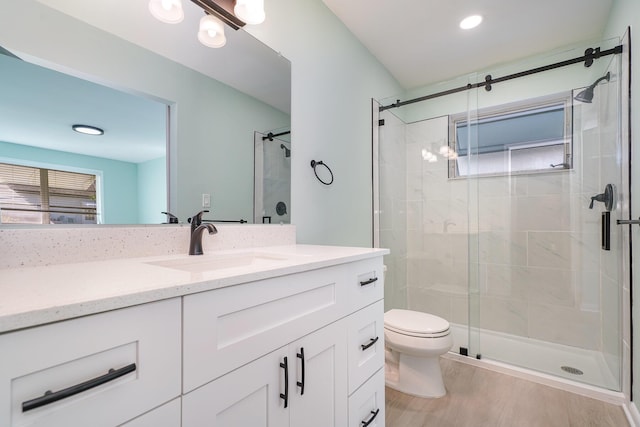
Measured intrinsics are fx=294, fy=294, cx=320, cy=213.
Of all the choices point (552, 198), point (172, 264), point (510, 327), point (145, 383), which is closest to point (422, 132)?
point (552, 198)

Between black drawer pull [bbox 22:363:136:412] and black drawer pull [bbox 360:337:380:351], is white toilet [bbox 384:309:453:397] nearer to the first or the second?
black drawer pull [bbox 360:337:380:351]

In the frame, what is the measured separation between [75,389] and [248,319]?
0.34 metres

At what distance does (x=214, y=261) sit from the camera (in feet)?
3.66

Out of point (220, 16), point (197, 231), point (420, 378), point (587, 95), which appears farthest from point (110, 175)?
point (587, 95)

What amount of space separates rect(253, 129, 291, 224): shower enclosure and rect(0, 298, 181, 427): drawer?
3.06 feet

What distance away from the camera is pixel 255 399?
0.74m

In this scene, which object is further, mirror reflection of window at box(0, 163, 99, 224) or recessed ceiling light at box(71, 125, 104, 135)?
recessed ceiling light at box(71, 125, 104, 135)

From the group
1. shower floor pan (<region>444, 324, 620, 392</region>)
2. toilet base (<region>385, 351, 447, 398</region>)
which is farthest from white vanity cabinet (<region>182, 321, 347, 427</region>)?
shower floor pan (<region>444, 324, 620, 392</region>)

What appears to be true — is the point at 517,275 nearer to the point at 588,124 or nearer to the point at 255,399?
Answer: the point at 588,124

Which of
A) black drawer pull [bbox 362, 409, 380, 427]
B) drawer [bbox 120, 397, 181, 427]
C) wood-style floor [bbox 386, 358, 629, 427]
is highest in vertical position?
drawer [bbox 120, 397, 181, 427]

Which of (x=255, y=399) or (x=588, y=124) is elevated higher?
(x=588, y=124)

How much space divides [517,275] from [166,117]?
2738 millimetres

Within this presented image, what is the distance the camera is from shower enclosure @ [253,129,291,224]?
4.88 feet

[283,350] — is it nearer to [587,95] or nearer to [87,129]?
[87,129]
